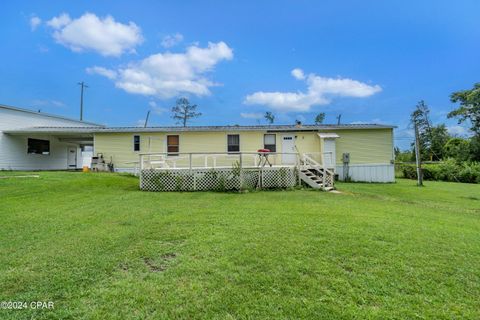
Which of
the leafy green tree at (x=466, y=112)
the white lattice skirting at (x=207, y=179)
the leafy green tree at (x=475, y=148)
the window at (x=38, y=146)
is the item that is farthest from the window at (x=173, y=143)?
the leafy green tree at (x=466, y=112)

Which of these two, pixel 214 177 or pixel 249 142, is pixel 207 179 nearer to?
pixel 214 177

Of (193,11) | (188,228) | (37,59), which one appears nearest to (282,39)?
(193,11)

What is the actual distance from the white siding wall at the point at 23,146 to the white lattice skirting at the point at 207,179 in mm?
11012

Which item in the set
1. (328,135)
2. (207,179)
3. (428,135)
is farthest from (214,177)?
(428,135)

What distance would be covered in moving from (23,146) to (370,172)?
2072 cm

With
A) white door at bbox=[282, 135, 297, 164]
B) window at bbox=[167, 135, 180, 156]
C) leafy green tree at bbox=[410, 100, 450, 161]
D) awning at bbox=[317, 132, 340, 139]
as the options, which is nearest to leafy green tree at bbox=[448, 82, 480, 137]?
leafy green tree at bbox=[410, 100, 450, 161]

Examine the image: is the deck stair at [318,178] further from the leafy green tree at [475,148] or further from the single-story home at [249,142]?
the leafy green tree at [475,148]

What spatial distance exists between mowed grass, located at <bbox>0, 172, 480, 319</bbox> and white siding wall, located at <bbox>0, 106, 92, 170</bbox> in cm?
1284

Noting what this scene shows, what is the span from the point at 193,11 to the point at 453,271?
15.4 metres

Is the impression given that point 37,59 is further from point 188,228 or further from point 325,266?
point 325,266

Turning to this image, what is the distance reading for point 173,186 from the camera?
10.5m

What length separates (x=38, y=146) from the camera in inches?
697

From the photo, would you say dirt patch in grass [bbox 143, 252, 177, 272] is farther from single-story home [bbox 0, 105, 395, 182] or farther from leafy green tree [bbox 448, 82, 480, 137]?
leafy green tree [bbox 448, 82, 480, 137]

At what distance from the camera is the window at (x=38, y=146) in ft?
56.3
